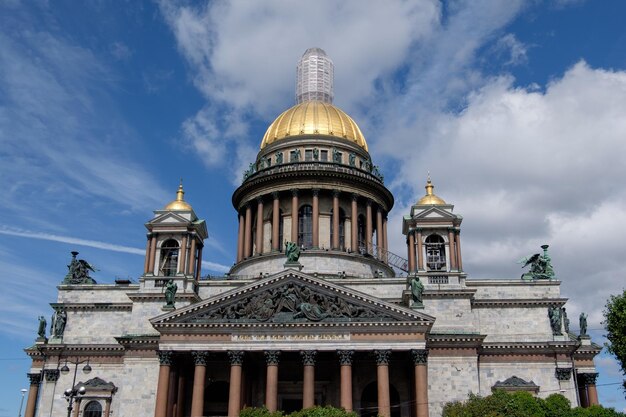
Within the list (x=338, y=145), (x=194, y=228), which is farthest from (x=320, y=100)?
(x=194, y=228)

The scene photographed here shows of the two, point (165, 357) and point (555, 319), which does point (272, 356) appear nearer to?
point (165, 357)

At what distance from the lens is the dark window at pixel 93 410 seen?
148ft

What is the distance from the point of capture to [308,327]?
40.2 metres

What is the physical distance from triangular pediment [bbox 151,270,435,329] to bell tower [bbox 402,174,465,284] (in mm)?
6796

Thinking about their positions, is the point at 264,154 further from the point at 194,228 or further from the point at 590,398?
the point at 590,398

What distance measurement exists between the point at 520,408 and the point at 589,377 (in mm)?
15861

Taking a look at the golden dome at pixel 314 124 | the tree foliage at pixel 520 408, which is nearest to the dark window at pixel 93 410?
the tree foliage at pixel 520 408

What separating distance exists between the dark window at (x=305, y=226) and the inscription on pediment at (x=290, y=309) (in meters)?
13.7

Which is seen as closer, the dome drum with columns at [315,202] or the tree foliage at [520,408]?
the tree foliage at [520,408]

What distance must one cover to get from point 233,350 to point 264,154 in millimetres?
24905

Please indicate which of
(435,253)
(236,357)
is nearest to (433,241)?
(435,253)

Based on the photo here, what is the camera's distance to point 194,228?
4934 cm

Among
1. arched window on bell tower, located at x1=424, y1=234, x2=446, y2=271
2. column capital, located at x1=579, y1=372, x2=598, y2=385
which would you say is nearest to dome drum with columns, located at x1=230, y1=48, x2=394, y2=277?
arched window on bell tower, located at x1=424, y1=234, x2=446, y2=271

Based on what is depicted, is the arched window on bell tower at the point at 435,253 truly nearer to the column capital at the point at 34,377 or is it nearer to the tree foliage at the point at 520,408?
the tree foliage at the point at 520,408
